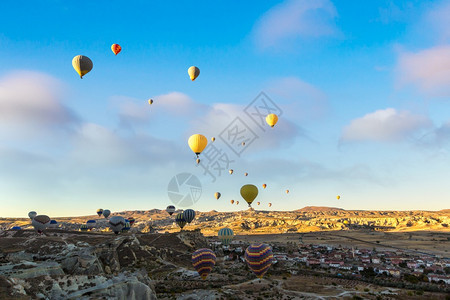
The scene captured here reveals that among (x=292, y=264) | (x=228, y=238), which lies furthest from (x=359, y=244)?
(x=228, y=238)

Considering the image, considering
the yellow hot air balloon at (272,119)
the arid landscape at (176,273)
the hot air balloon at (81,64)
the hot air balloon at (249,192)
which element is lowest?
the arid landscape at (176,273)

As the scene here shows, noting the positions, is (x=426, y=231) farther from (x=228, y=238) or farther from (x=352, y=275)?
(x=228, y=238)


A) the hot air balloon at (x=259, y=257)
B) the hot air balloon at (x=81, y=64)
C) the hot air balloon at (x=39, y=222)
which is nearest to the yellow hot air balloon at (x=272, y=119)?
the hot air balloon at (x=259, y=257)

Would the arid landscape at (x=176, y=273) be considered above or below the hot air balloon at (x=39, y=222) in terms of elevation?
below

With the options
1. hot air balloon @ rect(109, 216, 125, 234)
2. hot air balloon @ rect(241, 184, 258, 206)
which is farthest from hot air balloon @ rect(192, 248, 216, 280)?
hot air balloon @ rect(109, 216, 125, 234)

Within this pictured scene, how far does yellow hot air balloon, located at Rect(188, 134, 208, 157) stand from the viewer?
53.0 metres

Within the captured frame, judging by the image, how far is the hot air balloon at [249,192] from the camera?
58.6 m

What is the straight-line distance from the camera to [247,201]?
59531mm

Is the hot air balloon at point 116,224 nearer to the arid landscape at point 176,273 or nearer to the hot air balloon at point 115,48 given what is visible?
the arid landscape at point 176,273

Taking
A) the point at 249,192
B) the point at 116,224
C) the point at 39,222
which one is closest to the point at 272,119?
the point at 249,192

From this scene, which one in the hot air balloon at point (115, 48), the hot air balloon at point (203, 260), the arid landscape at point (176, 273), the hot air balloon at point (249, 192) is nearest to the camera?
the arid landscape at point (176, 273)

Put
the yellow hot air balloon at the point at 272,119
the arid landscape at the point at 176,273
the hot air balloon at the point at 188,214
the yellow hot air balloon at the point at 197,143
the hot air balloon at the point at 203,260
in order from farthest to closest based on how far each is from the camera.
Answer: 1. the hot air balloon at the point at 188,214
2. the yellow hot air balloon at the point at 272,119
3. the yellow hot air balloon at the point at 197,143
4. the hot air balloon at the point at 203,260
5. the arid landscape at the point at 176,273

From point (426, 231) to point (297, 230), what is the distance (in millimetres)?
63013

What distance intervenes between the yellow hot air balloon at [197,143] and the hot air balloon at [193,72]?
11.0 metres
